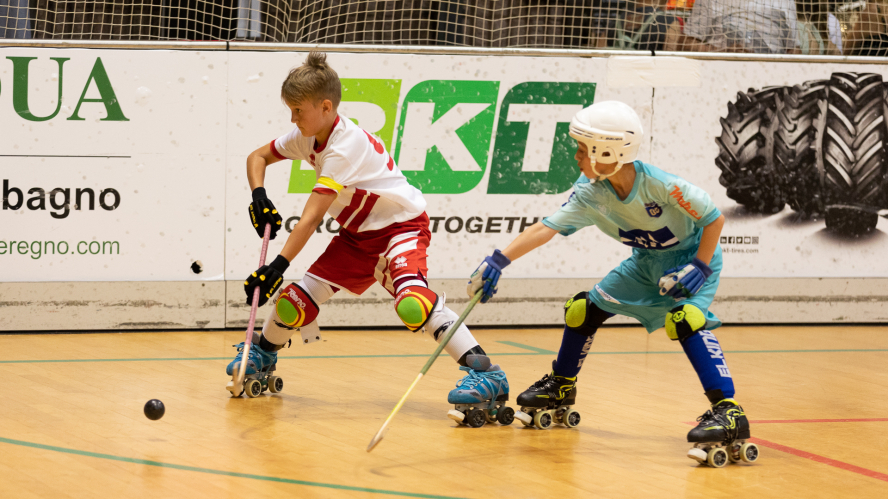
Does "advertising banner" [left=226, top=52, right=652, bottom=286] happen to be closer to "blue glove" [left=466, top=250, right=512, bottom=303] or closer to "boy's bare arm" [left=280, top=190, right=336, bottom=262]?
"boy's bare arm" [left=280, top=190, right=336, bottom=262]

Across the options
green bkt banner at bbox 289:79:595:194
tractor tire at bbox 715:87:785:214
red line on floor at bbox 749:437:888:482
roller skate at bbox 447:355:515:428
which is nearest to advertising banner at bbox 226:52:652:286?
green bkt banner at bbox 289:79:595:194

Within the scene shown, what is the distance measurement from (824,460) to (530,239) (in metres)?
1.39

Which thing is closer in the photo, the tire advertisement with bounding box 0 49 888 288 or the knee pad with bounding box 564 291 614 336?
the knee pad with bounding box 564 291 614 336

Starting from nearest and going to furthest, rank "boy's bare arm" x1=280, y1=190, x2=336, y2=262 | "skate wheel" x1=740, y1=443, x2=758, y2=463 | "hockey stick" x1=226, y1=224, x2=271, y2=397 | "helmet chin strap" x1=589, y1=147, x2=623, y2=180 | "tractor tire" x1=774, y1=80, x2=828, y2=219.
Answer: "skate wheel" x1=740, y1=443, x2=758, y2=463, "helmet chin strap" x1=589, y1=147, x2=623, y2=180, "boy's bare arm" x1=280, y1=190, x2=336, y2=262, "hockey stick" x1=226, y1=224, x2=271, y2=397, "tractor tire" x1=774, y1=80, x2=828, y2=219

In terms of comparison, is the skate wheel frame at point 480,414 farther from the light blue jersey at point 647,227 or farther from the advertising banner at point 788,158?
the advertising banner at point 788,158

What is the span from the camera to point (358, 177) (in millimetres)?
4270

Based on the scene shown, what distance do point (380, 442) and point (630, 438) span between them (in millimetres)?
1030

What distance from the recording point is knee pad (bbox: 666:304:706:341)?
367 cm

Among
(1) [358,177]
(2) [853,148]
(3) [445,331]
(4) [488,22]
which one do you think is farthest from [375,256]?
(2) [853,148]

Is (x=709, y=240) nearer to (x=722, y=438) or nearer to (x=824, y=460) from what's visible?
(x=722, y=438)

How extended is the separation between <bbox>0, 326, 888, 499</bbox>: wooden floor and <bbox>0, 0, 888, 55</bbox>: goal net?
217 cm

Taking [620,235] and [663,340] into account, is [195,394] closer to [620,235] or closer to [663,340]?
[620,235]

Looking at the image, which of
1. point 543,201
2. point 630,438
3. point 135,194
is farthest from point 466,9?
point 630,438

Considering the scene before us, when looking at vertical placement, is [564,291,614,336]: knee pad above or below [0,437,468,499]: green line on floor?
above
